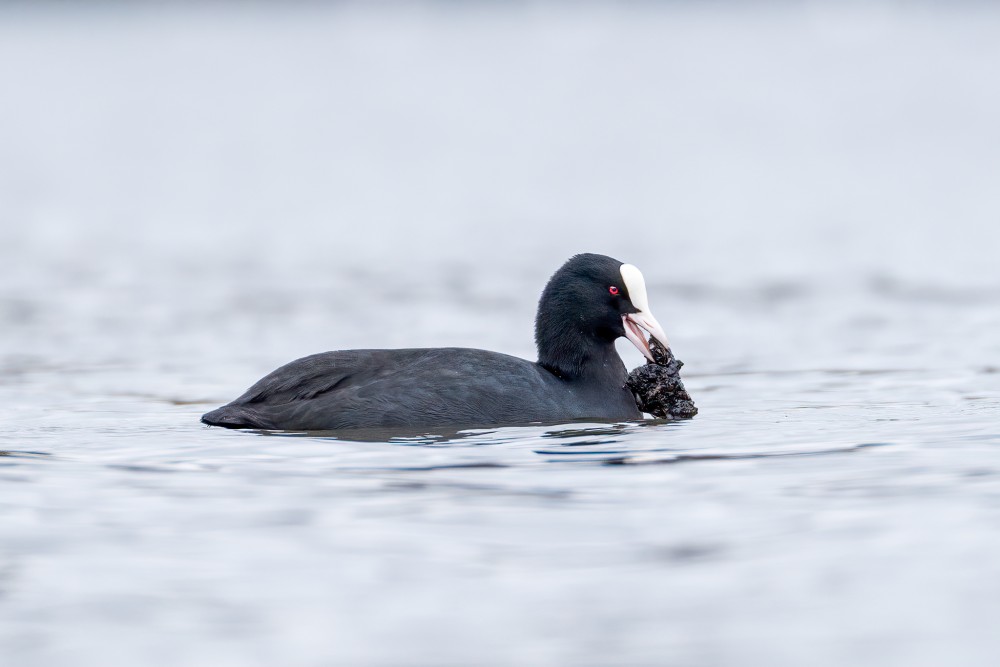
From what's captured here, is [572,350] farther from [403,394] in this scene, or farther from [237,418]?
[237,418]

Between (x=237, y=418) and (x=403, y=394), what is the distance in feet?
2.52

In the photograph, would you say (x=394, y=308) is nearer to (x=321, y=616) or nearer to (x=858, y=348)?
(x=858, y=348)

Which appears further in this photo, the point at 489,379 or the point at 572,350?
the point at 572,350

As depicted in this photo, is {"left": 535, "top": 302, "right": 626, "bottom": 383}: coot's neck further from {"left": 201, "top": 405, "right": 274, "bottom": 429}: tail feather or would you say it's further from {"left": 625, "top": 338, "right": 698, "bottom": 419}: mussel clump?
{"left": 201, "top": 405, "right": 274, "bottom": 429}: tail feather

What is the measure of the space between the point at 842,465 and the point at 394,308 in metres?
7.03

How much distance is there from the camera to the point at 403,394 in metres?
7.58

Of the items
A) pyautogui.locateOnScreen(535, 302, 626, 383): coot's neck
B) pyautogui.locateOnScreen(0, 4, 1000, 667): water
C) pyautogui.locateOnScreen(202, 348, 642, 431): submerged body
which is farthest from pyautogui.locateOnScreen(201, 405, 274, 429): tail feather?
pyautogui.locateOnScreen(535, 302, 626, 383): coot's neck

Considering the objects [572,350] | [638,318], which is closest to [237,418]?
[572,350]

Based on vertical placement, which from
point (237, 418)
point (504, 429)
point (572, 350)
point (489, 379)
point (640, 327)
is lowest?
point (504, 429)

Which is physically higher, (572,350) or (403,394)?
(572,350)

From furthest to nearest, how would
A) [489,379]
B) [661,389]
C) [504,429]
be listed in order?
[661,389] → [489,379] → [504,429]

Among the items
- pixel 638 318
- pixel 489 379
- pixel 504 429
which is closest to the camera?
pixel 504 429

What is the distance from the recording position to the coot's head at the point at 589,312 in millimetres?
8156

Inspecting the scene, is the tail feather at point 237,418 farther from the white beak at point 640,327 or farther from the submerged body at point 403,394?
the white beak at point 640,327
